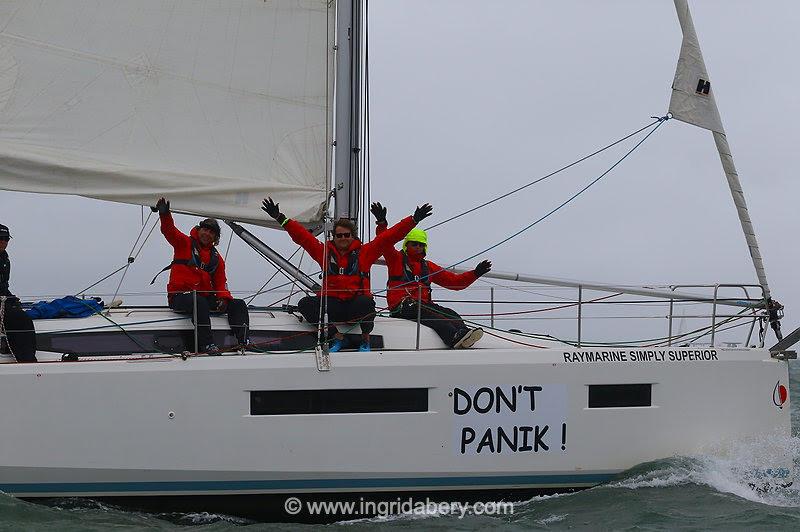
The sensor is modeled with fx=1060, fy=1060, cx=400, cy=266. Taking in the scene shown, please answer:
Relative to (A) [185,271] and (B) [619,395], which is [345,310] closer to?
(A) [185,271]

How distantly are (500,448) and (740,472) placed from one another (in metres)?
1.88

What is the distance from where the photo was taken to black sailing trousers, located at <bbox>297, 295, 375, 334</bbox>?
8.05 metres

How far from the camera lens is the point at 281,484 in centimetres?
753

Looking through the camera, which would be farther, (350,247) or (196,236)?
(196,236)

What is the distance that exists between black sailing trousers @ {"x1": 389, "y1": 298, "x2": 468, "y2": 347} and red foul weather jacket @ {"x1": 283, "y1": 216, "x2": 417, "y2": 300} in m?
0.47

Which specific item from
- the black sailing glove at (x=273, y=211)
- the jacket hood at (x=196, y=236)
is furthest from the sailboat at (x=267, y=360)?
the black sailing glove at (x=273, y=211)

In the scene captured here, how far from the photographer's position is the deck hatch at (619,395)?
785cm

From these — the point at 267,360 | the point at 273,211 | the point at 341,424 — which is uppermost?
the point at 273,211

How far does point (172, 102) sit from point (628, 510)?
15.9 feet

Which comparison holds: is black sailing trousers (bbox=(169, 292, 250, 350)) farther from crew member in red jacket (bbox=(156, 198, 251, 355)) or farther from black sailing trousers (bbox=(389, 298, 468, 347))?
black sailing trousers (bbox=(389, 298, 468, 347))

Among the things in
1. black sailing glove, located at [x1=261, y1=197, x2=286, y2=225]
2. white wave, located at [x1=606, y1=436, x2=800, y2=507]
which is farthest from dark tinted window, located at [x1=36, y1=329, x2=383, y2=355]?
white wave, located at [x1=606, y1=436, x2=800, y2=507]

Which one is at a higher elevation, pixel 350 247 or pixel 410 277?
pixel 350 247

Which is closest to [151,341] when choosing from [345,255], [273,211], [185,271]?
[185,271]

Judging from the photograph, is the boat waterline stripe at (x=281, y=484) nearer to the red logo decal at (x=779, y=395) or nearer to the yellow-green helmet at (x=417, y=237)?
the red logo decal at (x=779, y=395)
